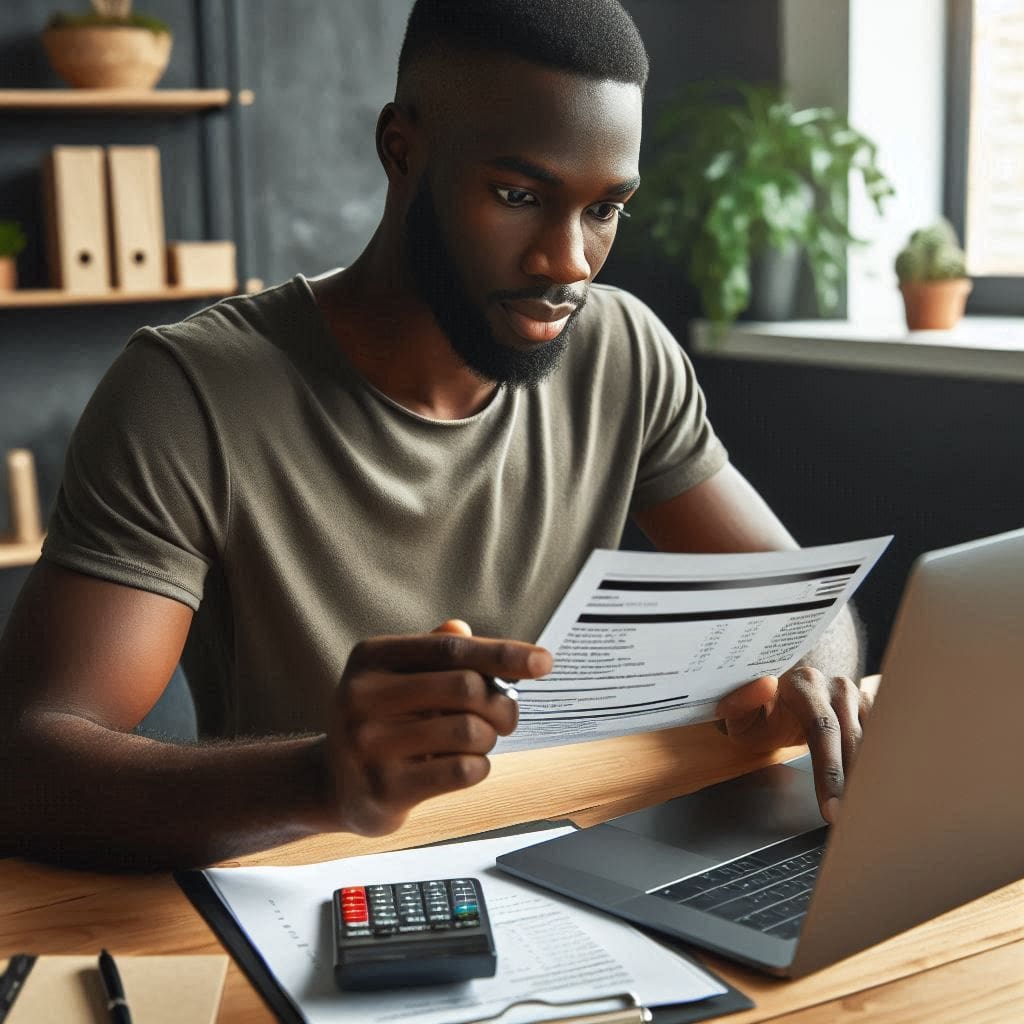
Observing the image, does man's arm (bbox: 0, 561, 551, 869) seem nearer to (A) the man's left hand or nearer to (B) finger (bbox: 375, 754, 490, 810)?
(B) finger (bbox: 375, 754, 490, 810)

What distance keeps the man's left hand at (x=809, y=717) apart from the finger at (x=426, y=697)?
32 centimetres

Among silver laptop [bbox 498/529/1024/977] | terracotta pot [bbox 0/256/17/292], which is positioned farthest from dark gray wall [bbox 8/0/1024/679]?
silver laptop [bbox 498/529/1024/977]

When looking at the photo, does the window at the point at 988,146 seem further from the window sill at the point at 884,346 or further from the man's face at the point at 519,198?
the man's face at the point at 519,198

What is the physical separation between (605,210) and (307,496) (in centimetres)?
40

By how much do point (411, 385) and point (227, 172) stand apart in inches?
69.8

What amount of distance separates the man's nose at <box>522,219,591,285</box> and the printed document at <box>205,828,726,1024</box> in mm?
541

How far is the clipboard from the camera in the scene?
2.44 feet

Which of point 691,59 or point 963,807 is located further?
point 691,59

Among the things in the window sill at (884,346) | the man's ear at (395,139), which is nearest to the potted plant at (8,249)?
the window sill at (884,346)

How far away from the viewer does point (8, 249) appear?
2707 millimetres

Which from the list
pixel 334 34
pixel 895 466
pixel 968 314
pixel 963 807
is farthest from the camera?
pixel 334 34

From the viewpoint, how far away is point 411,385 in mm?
1415

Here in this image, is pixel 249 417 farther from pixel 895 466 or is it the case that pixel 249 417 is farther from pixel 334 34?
pixel 334 34

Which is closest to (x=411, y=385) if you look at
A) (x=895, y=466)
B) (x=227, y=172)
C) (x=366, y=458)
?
(x=366, y=458)
